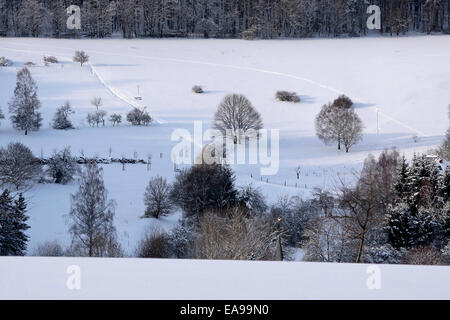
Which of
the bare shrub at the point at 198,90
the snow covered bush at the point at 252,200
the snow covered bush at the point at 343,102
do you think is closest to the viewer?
the snow covered bush at the point at 252,200

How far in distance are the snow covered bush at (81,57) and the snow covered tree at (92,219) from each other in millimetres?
12166

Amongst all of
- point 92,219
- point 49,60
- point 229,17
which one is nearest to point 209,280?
point 92,219

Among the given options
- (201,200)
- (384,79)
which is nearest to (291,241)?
(201,200)

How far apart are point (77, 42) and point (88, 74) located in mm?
1719

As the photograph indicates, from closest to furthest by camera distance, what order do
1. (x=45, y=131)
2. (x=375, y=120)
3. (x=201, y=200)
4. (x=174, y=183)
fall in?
(x=201, y=200), (x=174, y=183), (x=45, y=131), (x=375, y=120)

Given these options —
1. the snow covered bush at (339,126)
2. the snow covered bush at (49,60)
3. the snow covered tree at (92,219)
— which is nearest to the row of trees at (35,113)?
the snow covered bush at (49,60)

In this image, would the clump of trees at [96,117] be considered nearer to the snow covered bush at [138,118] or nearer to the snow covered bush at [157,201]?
the snow covered bush at [138,118]

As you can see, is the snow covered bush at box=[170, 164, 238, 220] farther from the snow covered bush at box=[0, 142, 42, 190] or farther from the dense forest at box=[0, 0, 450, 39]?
the dense forest at box=[0, 0, 450, 39]

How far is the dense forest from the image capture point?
21.3 metres

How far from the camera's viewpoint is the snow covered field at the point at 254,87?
701 inches

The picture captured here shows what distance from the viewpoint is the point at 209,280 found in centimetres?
282

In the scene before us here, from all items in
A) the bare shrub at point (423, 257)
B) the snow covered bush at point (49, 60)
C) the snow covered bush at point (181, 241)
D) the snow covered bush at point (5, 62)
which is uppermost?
the snow covered bush at point (49, 60)

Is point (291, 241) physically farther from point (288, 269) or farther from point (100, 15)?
point (100, 15)

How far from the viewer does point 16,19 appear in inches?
893
